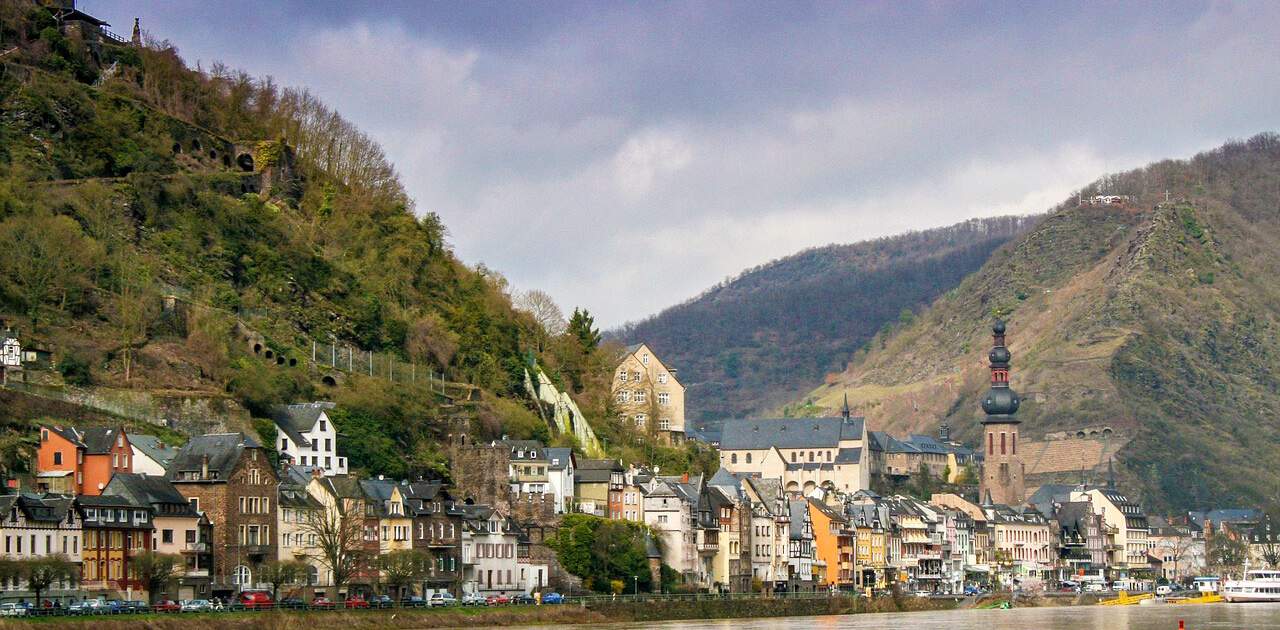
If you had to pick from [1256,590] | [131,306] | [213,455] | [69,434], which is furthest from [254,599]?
[1256,590]

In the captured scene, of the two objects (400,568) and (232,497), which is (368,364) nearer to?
(400,568)

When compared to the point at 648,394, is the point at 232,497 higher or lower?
lower

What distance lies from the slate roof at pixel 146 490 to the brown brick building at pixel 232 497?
4.48ft

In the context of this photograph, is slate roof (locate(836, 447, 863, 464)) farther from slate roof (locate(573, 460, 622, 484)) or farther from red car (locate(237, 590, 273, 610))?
red car (locate(237, 590, 273, 610))

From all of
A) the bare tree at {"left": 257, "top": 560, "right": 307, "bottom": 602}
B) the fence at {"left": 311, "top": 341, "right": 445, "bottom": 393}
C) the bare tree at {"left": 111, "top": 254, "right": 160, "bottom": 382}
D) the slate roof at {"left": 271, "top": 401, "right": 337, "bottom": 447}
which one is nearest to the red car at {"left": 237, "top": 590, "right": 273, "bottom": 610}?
the bare tree at {"left": 257, "top": 560, "right": 307, "bottom": 602}

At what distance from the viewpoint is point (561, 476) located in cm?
12850

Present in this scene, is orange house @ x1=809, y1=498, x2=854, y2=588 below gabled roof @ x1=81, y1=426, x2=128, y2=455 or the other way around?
below

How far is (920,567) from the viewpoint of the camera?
174 metres

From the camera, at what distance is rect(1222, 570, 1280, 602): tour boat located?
551ft

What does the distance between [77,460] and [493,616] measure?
70.5 ft

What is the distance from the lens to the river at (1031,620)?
111188mm

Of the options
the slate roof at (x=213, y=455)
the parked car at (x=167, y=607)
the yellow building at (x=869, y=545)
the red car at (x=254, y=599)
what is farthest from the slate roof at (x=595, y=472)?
the parked car at (x=167, y=607)

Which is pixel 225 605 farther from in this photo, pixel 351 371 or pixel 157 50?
pixel 157 50

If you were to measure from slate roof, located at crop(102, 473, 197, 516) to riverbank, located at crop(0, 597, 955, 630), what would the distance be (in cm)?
907
